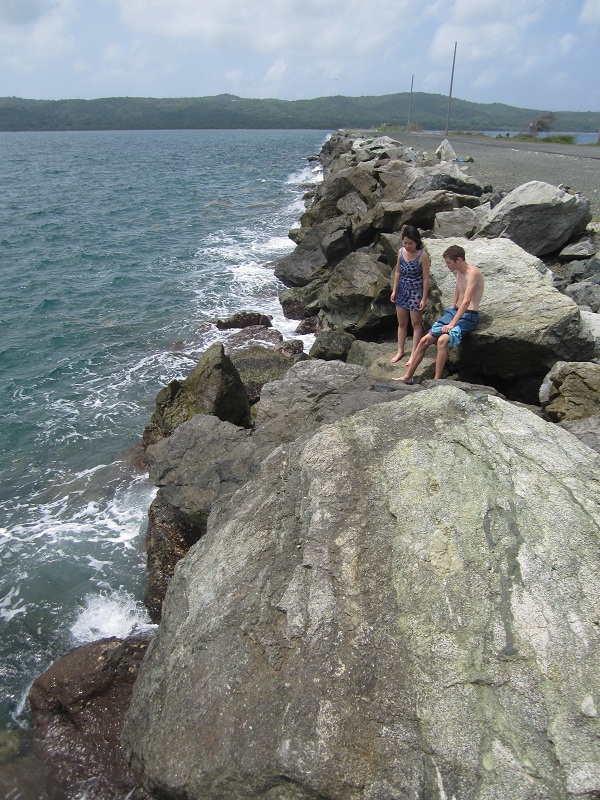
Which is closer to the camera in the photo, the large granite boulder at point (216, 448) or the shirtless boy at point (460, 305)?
the large granite boulder at point (216, 448)

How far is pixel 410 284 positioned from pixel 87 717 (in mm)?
6413

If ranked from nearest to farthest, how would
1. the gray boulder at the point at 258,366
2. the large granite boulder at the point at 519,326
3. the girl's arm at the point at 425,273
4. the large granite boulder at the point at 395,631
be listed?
the large granite boulder at the point at 395,631, the large granite boulder at the point at 519,326, the girl's arm at the point at 425,273, the gray boulder at the point at 258,366

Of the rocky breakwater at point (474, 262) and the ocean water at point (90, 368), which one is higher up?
the rocky breakwater at point (474, 262)

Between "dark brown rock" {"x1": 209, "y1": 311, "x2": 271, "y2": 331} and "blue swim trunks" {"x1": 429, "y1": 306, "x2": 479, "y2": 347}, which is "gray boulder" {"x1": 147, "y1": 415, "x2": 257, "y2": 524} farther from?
"dark brown rock" {"x1": 209, "y1": 311, "x2": 271, "y2": 331}

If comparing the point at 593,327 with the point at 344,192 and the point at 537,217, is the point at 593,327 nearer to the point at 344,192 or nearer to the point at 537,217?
the point at 537,217

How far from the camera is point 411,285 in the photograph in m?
8.03

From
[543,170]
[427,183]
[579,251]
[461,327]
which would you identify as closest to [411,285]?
[461,327]

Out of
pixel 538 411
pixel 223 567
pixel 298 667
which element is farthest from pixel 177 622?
pixel 538 411

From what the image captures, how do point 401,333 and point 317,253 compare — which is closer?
point 401,333

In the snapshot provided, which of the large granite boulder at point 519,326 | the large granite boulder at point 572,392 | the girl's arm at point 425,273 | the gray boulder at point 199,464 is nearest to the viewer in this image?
the gray boulder at point 199,464

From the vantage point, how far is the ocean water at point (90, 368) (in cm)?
638

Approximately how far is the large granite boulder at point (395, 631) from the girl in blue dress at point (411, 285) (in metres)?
3.88

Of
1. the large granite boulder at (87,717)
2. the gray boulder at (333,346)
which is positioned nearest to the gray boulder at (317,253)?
the gray boulder at (333,346)

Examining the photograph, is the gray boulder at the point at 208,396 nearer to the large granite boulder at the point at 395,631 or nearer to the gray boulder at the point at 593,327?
the large granite boulder at the point at 395,631
